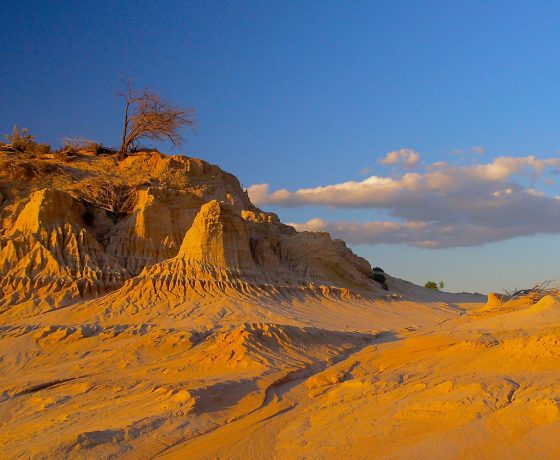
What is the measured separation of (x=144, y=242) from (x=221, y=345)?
9.54 metres

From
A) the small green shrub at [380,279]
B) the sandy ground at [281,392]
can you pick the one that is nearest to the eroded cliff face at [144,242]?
the small green shrub at [380,279]

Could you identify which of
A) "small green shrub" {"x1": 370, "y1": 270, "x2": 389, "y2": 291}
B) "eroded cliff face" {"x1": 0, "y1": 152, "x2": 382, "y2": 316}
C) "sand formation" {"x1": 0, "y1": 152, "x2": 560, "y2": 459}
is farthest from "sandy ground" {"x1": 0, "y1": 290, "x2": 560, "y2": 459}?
"small green shrub" {"x1": 370, "y1": 270, "x2": 389, "y2": 291}

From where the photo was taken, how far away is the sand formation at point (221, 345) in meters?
5.86

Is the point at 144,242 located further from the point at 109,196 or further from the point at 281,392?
the point at 281,392

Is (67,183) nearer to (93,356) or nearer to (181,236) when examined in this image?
(181,236)

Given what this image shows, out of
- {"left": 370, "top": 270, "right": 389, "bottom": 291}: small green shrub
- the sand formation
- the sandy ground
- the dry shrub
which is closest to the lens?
the sandy ground

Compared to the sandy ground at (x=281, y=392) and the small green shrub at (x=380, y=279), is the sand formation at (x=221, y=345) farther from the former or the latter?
the small green shrub at (x=380, y=279)

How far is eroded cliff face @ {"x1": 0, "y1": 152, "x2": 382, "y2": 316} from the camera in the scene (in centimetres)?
1594

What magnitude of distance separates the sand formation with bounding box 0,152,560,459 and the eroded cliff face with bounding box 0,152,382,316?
0.06m

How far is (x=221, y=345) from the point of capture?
383 inches

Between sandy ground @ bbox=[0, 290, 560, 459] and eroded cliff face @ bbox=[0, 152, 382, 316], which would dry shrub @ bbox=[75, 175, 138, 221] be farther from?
sandy ground @ bbox=[0, 290, 560, 459]

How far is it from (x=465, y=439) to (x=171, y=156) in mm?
19995

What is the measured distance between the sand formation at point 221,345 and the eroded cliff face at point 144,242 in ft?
0.20

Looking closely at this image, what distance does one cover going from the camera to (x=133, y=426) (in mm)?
6262
